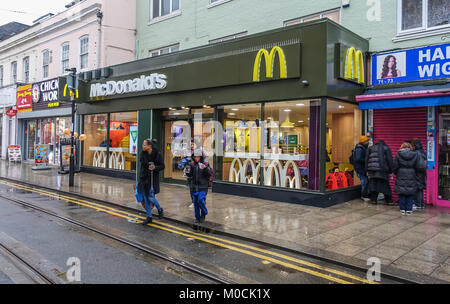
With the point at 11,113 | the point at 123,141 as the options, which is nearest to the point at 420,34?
the point at 123,141

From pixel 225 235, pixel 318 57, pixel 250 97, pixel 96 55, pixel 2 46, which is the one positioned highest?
pixel 2 46

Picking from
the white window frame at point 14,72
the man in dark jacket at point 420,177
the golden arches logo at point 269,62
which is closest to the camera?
the man in dark jacket at point 420,177

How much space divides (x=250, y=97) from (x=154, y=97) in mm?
5022

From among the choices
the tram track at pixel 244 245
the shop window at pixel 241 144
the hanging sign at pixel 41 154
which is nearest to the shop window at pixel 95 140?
the hanging sign at pixel 41 154

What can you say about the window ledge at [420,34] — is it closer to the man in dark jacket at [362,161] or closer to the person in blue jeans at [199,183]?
the man in dark jacket at [362,161]

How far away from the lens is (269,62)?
34.3 ft

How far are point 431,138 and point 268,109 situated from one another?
4.78 m

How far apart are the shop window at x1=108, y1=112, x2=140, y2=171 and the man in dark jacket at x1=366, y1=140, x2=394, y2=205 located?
9433 millimetres

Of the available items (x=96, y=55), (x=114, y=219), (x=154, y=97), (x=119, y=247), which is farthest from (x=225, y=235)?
(x=96, y=55)

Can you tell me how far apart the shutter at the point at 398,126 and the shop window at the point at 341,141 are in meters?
0.61

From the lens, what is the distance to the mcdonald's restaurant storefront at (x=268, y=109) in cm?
986

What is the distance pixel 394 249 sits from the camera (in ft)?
19.6

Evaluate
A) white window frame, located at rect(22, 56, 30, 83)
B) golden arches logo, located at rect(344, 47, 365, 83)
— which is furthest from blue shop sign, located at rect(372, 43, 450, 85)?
white window frame, located at rect(22, 56, 30, 83)

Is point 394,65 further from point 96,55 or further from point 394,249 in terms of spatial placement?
point 96,55
